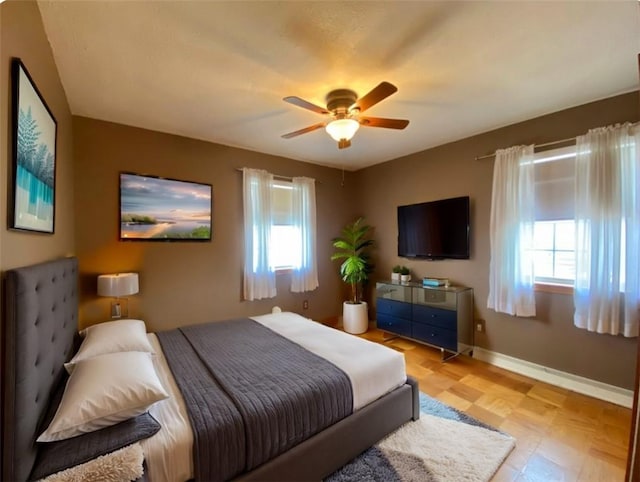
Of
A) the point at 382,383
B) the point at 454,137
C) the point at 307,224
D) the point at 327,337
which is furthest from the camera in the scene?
the point at 307,224

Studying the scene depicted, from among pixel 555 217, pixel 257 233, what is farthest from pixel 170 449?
pixel 555 217

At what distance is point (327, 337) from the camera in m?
2.35

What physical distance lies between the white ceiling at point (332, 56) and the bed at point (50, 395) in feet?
4.63

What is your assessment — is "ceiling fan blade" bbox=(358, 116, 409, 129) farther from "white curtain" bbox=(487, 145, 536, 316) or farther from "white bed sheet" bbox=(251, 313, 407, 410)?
"white bed sheet" bbox=(251, 313, 407, 410)

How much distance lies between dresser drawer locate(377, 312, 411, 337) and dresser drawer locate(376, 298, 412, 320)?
56 mm

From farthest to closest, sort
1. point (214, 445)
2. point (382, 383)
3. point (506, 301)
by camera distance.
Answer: point (506, 301), point (382, 383), point (214, 445)

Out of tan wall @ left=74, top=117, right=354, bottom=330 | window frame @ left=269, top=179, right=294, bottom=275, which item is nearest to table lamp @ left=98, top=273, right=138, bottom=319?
tan wall @ left=74, top=117, right=354, bottom=330

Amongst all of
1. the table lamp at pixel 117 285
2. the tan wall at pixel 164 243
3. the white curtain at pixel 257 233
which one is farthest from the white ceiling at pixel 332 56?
the table lamp at pixel 117 285

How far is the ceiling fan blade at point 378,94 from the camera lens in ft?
5.65

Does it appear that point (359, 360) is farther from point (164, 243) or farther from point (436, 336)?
point (164, 243)

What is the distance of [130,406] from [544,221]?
362 cm

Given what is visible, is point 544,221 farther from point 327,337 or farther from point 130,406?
point 130,406

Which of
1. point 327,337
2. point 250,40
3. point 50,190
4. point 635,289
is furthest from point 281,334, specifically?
point 635,289

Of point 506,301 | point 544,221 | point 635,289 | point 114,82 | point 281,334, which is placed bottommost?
Answer: point 281,334
